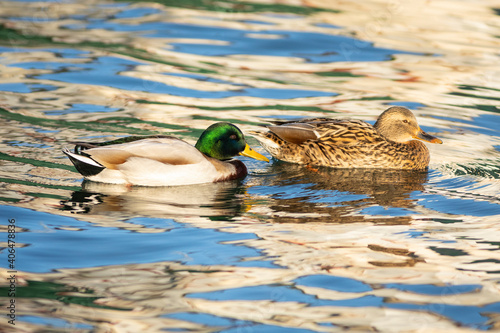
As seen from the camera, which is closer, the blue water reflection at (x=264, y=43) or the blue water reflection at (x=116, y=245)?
the blue water reflection at (x=116, y=245)

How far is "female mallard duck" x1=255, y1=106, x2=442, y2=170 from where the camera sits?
32.2 feet

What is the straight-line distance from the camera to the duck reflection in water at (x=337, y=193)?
7742 millimetres

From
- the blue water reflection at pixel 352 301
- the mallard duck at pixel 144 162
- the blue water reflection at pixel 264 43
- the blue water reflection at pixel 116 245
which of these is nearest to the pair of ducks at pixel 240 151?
the mallard duck at pixel 144 162

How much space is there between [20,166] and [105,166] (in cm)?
113

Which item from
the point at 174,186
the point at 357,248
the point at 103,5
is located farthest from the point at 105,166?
the point at 103,5

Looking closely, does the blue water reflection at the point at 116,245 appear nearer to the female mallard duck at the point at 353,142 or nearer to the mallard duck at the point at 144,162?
the mallard duck at the point at 144,162

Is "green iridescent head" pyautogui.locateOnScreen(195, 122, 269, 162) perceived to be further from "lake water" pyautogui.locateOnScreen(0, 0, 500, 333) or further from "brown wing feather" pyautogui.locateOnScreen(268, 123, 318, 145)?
"brown wing feather" pyautogui.locateOnScreen(268, 123, 318, 145)

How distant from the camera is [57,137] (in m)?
10.3

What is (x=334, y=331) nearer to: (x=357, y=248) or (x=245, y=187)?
(x=357, y=248)

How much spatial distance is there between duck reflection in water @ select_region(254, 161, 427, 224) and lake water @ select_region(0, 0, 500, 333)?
35 mm

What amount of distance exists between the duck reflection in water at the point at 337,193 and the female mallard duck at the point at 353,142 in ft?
0.39

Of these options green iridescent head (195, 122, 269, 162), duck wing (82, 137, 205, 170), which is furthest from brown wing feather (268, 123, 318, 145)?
duck wing (82, 137, 205, 170)

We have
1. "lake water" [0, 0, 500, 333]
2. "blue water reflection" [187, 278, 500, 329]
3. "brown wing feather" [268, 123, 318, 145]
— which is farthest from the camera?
"brown wing feather" [268, 123, 318, 145]

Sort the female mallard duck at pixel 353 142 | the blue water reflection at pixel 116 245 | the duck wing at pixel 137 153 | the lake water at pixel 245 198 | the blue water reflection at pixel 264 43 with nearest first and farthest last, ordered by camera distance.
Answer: the lake water at pixel 245 198
the blue water reflection at pixel 116 245
the duck wing at pixel 137 153
the female mallard duck at pixel 353 142
the blue water reflection at pixel 264 43
